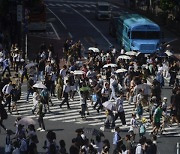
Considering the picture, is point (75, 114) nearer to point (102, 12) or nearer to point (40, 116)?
point (40, 116)

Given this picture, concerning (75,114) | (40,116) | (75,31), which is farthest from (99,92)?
(75,31)

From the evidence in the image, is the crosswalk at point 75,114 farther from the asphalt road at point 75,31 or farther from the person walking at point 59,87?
the asphalt road at point 75,31

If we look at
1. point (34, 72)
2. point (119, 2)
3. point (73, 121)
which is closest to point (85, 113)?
point (73, 121)

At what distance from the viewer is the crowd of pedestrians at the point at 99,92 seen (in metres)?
24.5

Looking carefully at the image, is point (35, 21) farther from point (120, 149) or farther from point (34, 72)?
point (120, 149)

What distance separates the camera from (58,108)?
3447 centimetres

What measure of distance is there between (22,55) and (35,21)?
16849 millimetres

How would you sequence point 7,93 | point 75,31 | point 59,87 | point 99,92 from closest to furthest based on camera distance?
point 7,93 → point 99,92 → point 59,87 → point 75,31

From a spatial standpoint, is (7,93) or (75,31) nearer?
(7,93)

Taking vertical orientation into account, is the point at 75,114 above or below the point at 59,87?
below

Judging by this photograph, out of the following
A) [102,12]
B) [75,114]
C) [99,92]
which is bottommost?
[102,12]

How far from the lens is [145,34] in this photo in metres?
49.6

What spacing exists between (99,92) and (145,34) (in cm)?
1715

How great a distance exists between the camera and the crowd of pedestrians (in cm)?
2450
